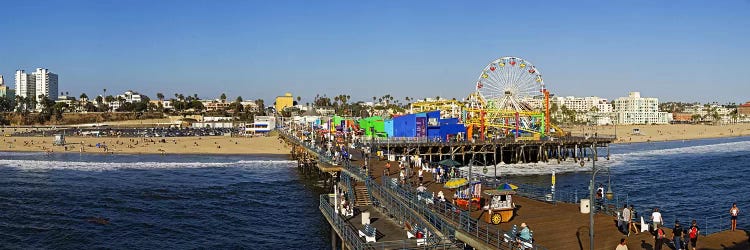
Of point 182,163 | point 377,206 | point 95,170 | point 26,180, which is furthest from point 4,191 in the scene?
point 377,206

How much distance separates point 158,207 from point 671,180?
40215mm

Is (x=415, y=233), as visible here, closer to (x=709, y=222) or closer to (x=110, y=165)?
(x=709, y=222)

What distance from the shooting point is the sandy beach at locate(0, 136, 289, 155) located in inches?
3425

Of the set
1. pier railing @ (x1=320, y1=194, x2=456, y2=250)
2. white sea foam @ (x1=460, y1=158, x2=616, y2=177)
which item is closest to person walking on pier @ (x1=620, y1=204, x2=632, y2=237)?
pier railing @ (x1=320, y1=194, x2=456, y2=250)

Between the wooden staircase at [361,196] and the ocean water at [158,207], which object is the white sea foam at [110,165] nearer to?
the ocean water at [158,207]

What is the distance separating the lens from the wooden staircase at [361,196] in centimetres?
2981

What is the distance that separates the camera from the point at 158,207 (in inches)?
1572

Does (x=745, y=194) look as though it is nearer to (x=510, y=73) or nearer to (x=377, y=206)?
(x=377, y=206)

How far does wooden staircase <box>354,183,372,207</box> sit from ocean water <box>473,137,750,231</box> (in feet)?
35.9

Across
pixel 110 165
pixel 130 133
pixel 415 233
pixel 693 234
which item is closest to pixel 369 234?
pixel 415 233

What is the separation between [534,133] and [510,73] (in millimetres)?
8895

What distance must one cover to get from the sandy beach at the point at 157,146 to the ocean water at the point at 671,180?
128ft

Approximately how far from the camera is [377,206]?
2866 centimetres

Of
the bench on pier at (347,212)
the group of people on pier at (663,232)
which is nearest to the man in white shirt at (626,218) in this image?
the group of people on pier at (663,232)
